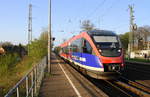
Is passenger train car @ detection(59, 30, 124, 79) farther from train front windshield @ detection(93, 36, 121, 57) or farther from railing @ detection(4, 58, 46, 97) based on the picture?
railing @ detection(4, 58, 46, 97)

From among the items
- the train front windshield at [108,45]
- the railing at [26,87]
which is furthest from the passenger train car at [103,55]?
the railing at [26,87]

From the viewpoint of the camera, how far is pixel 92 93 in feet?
29.7

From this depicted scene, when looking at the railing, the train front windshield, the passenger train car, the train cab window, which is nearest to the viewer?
the railing

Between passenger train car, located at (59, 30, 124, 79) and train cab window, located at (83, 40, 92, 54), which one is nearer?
passenger train car, located at (59, 30, 124, 79)

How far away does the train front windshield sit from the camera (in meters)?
12.0

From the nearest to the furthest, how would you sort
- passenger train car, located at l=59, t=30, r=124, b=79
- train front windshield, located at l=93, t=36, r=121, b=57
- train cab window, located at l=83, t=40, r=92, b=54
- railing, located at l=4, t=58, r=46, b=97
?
railing, located at l=4, t=58, r=46, b=97 < passenger train car, located at l=59, t=30, r=124, b=79 < train front windshield, located at l=93, t=36, r=121, b=57 < train cab window, located at l=83, t=40, r=92, b=54

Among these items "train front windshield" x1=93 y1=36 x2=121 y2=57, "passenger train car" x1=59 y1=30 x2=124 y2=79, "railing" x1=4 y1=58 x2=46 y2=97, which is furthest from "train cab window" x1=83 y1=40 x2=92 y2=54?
"railing" x1=4 y1=58 x2=46 y2=97

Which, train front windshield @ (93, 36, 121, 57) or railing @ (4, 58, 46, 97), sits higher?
train front windshield @ (93, 36, 121, 57)

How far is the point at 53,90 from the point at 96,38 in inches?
185

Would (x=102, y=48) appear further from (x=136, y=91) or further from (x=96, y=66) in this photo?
(x=136, y=91)

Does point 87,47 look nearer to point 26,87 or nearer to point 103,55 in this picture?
point 103,55

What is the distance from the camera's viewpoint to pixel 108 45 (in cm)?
1249

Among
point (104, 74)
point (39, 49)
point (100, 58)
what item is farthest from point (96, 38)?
point (39, 49)

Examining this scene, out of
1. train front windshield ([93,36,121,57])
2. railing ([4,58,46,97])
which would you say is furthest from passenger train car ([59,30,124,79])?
railing ([4,58,46,97])
